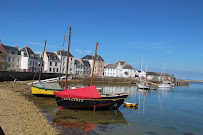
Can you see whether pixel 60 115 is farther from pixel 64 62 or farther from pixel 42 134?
pixel 64 62

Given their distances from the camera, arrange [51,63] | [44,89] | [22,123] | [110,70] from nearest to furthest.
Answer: [22,123] → [44,89] → [51,63] → [110,70]

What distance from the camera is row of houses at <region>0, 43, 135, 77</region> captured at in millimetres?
62544

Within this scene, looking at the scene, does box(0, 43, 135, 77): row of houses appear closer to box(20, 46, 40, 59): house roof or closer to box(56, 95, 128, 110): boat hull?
box(20, 46, 40, 59): house roof

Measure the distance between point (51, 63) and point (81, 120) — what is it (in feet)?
212

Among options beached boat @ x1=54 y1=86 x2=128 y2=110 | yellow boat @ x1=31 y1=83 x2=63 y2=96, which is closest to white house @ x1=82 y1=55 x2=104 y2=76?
yellow boat @ x1=31 y1=83 x2=63 y2=96

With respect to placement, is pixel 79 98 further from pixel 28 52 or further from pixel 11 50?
pixel 28 52

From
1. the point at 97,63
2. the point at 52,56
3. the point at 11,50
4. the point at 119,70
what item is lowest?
the point at 119,70

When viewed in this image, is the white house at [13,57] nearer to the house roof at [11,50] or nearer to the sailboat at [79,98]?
the house roof at [11,50]

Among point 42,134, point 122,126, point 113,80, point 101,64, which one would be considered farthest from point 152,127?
point 101,64

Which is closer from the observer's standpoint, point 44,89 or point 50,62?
point 44,89

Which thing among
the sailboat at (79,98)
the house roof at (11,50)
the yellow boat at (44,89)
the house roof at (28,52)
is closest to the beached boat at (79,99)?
the sailboat at (79,98)

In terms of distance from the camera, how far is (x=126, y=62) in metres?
121

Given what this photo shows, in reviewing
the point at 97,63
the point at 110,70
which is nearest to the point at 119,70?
the point at 110,70

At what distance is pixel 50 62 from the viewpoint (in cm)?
7938
